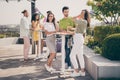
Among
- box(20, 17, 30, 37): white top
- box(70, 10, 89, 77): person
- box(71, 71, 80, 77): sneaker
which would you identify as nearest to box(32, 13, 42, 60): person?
box(20, 17, 30, 37): white top

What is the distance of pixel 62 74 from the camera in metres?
8.57

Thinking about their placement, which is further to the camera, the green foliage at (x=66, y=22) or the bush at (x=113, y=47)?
the green foliage at (x=66, y=22)

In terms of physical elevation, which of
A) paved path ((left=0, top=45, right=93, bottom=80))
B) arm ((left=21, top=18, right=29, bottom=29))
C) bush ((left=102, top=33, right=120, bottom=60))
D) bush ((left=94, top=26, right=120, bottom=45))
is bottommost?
paved path ((left=0, top=45, right=93, bottom=80))

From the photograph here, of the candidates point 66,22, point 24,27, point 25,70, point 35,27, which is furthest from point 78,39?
point 35,27

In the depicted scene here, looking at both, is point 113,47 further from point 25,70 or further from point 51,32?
point 25,70

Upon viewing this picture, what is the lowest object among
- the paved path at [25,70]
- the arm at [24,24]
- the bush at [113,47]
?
the paved path at [25,70]

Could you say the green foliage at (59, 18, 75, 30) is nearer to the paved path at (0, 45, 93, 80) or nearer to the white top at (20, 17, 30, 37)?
the paved path at (0, 45, 93, 80)

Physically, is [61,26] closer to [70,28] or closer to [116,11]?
[70,28]

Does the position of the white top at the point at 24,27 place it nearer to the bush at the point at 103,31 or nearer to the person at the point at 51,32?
the person at the point at 51,32

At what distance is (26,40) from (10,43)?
333 inches

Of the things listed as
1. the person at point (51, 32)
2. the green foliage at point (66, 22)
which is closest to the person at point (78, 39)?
the green foliage at point (66, 22)

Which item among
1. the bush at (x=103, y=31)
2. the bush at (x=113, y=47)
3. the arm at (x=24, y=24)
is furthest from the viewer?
the bush at (x=103, y=31)

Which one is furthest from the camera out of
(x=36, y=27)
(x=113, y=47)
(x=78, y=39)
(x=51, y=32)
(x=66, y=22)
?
(x=36, y=27)

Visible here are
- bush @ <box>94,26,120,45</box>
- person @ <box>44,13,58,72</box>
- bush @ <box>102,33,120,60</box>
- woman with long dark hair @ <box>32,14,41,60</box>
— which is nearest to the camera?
bush @ <box>102,33,120,60</box>
